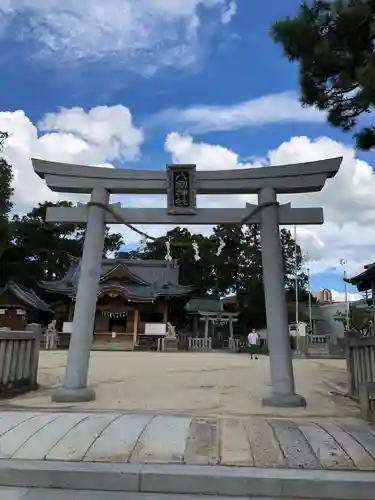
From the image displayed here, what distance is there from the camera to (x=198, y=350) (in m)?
27.4

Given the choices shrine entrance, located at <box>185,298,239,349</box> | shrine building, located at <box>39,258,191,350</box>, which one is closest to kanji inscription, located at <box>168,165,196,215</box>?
shrine building, located at <box>39,258,191,350</box>

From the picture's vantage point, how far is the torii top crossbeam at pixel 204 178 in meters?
7.94

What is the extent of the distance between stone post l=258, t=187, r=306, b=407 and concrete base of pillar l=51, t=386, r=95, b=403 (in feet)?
8.86

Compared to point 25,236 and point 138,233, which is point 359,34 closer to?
point 138,233

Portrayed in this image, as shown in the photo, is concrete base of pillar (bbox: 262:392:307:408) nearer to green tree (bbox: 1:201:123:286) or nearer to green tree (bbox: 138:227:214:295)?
green tree (bbox: 138:227:214:295)

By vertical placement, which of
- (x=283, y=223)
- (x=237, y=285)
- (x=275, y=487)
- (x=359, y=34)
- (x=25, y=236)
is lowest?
(x=275, y=487)

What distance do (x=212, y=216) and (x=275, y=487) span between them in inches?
207

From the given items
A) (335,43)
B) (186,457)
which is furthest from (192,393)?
(335,43)

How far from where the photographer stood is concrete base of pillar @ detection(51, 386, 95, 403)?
6887 millimetres

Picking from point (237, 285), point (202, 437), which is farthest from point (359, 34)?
point (237, 285)

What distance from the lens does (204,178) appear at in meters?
8.16

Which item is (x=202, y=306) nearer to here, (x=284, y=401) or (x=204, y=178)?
(x=204, y=178)

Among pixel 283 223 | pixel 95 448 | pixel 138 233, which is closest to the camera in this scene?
pixel 95 448

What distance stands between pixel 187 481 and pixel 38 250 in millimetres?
39799
